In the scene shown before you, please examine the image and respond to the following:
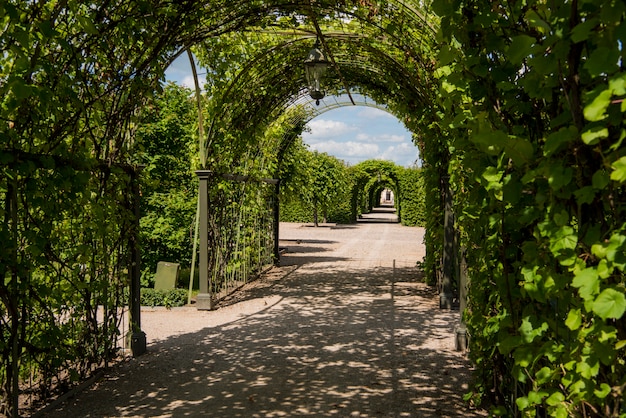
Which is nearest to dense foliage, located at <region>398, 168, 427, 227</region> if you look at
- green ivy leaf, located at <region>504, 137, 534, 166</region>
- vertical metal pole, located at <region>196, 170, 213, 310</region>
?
vertical metal pole, located at <region>196, 170, 213, 310</region>

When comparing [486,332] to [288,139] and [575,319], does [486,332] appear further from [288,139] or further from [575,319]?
[288,139]

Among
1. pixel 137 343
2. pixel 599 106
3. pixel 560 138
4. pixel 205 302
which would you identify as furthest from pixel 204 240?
pixel 599 106

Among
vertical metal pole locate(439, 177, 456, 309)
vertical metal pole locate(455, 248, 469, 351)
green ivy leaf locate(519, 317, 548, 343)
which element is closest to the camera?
green ivy leaf locate(519, 317, 548, 343)

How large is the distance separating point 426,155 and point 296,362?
14.4 ft

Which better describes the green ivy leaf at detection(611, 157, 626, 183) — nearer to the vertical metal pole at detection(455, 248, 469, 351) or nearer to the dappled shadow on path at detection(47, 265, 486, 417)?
the dappled shadow on path at detection(47, 265, 486, 417)

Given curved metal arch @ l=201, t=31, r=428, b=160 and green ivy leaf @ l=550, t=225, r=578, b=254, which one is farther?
curved metal arch @ l=201, t=31, r=428, b=160

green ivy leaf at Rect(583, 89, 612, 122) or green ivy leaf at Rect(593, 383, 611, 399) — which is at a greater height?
green ivy leaf at Rect(583, 89, 612, 122)

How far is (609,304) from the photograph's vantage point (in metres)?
1.34

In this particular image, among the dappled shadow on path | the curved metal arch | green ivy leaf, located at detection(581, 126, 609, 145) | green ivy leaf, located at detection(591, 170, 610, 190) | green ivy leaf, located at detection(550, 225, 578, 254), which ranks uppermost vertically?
the curved metal arch

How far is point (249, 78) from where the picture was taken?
896 centimetres

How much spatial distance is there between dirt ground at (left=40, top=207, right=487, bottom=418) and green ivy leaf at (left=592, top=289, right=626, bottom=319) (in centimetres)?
300

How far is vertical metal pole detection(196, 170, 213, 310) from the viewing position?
8312mm

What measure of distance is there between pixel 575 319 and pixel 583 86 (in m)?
0.73

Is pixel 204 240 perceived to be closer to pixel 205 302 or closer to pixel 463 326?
pixel 205 302
